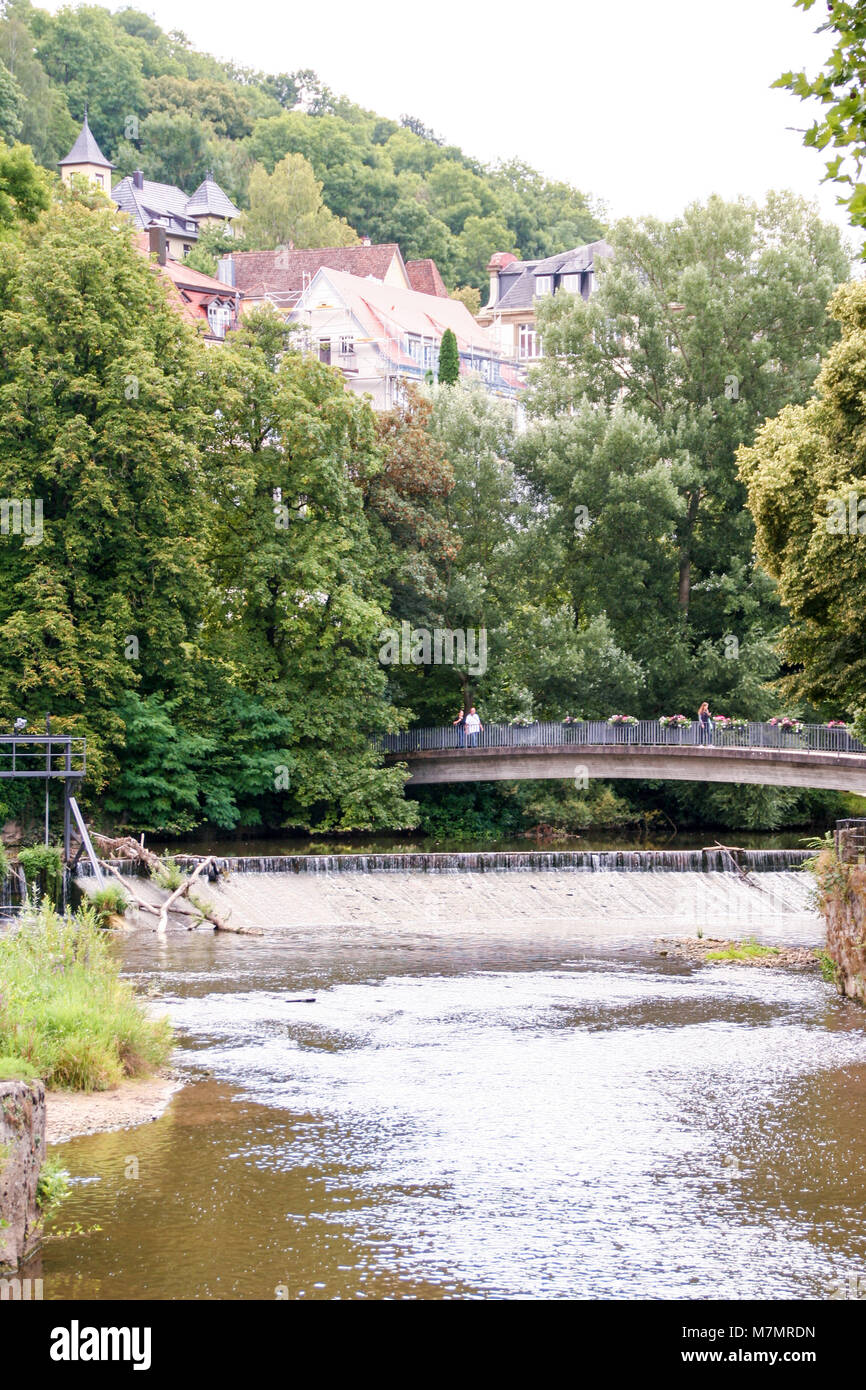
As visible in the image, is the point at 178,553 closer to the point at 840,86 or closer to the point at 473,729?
the point at 473,729

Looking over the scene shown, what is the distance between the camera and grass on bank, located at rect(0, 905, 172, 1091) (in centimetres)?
1514

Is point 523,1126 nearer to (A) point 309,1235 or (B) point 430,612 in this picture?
(A) point 309,1235

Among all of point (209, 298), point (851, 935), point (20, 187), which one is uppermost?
point (209, 298)

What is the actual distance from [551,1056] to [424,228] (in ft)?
405

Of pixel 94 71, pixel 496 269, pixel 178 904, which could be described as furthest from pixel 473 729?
pixel 94 71

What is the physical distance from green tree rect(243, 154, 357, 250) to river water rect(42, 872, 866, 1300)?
9997cm

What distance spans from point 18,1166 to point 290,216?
381 ft

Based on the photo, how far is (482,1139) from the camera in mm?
14484

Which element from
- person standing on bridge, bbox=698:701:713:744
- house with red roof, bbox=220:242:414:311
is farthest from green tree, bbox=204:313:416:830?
house with red roof, bbox=220:242:414:311

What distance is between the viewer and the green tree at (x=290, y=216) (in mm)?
118688

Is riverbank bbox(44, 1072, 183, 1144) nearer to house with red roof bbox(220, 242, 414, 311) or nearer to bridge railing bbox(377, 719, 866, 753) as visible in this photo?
bridge railing bbox(377, 719, 866, 753)

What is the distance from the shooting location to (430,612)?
46.9 metres

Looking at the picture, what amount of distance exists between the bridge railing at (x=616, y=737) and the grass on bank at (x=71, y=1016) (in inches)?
1072

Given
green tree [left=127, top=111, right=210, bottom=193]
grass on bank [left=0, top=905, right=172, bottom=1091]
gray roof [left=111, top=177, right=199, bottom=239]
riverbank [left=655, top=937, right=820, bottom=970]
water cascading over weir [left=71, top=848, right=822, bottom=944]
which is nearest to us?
grass on bank [left=0, top=905, right=172, bottom=1091]
